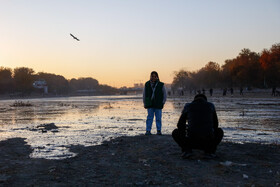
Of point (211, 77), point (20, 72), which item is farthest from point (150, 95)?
point (20, 72)

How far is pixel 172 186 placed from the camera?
16.0 ft

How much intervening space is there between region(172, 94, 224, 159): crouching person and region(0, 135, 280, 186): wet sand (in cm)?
32

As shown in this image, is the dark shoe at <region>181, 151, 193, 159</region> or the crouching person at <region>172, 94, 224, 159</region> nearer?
the crouching person at <region>172, 94, 224, 159</region>

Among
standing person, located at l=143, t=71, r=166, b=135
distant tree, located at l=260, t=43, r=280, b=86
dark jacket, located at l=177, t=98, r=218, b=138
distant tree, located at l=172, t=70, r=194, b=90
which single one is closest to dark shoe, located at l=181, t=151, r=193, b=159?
dark jacket, located at l=177, t=98, r=218, b=138

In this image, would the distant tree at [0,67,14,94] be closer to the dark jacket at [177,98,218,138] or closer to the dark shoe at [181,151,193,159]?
the dark shoe at [181,151,193,159]

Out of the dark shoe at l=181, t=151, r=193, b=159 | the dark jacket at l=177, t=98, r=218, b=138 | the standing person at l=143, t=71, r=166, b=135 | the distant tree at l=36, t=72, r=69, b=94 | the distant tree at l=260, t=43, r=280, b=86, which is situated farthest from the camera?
the distant tree at l=36, t=72, r=69, b=94

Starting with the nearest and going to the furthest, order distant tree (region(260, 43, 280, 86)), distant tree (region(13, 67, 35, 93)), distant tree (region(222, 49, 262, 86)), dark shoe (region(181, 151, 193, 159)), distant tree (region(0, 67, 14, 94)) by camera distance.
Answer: dark shoe (region(181, 151, 193, 159)) < distant tree (region(260, 43, 280, 86)) < distant tree (region(222, 49, 262, 86)) < distant tree (region(0, 67, 14, 94)) < distant tree (region(13, 67, 35, 93))

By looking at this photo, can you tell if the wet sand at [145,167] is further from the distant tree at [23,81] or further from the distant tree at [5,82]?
the distant tree at [5,82]

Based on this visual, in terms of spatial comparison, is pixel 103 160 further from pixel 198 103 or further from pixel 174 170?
pixel 198 103

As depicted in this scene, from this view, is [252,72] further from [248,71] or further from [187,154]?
[187,154]

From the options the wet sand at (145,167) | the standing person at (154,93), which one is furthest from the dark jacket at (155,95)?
the wet sand at (145,167)

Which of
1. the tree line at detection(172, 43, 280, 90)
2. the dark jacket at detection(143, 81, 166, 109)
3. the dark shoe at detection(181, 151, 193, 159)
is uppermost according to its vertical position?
the tree line at detection(172, 43, 280, 90)

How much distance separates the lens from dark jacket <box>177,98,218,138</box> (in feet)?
19.9

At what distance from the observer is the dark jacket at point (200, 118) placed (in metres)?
6.05
